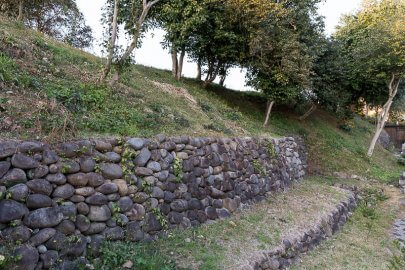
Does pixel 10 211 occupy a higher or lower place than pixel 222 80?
lower

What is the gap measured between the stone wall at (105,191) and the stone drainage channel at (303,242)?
1377 mm

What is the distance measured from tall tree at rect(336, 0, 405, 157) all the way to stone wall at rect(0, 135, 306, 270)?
12130 millimetres

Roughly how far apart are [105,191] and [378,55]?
1614 centimetres

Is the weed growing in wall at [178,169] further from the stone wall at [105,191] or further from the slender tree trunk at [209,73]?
the slender tree trunk at [209,73]

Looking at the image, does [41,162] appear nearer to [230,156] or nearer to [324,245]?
[230,156]

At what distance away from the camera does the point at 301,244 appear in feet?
23.1

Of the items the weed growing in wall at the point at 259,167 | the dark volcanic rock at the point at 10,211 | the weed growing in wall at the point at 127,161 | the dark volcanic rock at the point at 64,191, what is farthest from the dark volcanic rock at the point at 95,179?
the weed growing in wall at the point at 259,167

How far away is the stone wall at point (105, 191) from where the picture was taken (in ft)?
13.0

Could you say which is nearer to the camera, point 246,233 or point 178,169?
point 178,169

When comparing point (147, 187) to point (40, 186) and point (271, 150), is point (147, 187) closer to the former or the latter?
point (40, 186)

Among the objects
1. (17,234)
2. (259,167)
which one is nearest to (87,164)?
(17,234)

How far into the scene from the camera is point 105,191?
485cm

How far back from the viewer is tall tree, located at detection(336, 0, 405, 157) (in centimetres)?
1562

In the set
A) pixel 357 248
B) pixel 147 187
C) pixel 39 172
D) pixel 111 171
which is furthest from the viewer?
pixel 357 248
